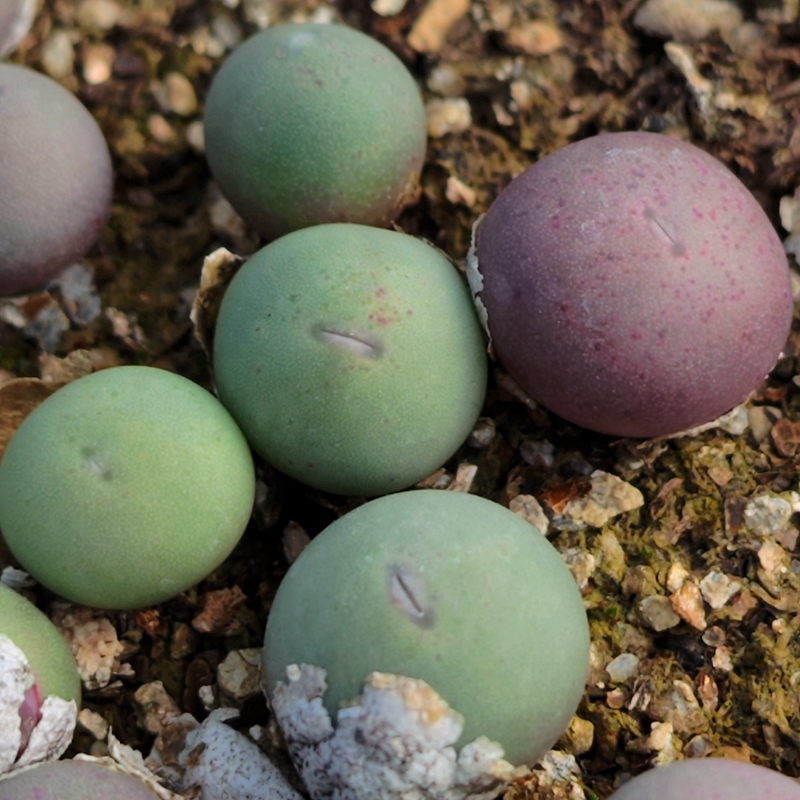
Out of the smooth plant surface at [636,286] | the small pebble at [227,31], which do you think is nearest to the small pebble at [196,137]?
the small pebble at [227,31]

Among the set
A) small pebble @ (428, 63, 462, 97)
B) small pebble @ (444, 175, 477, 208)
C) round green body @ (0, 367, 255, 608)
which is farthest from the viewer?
small pebble @ (428, 63, 462, 97)

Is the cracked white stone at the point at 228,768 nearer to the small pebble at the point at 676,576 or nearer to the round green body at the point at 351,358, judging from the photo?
the round green body at the point at 351,358

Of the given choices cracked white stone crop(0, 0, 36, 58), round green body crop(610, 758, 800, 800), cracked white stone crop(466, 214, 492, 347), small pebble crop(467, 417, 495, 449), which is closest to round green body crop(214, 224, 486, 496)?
cracked white stone crop(466, 214, 492, 347)

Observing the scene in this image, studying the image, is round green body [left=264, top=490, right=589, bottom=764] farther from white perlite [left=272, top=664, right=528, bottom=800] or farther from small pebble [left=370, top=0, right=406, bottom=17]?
small pebble [left=370, top=0, right=406, bottom=17]

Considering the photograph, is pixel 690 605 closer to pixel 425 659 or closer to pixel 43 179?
pixel 425 659

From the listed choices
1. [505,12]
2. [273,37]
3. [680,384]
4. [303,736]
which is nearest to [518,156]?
[505,12]
